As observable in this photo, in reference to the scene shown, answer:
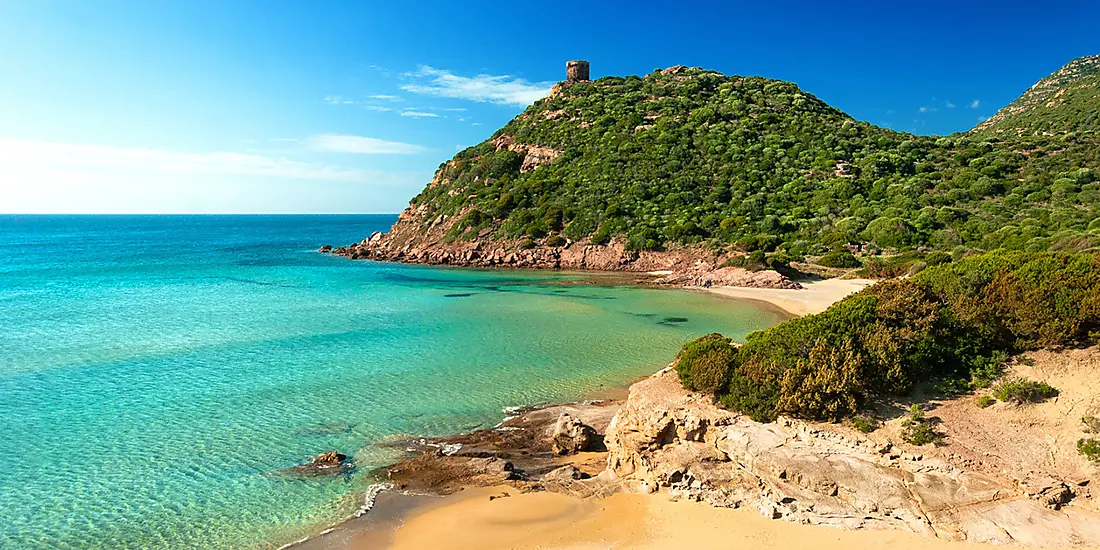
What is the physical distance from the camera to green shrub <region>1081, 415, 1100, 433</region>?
8.44 metres

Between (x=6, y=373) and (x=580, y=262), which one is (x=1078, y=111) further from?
(x=6, y=373)

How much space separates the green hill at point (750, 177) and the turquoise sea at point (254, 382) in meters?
16.7

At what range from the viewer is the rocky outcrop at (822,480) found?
25.4 ft

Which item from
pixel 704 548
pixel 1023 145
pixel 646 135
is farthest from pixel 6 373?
pixel 1023 145

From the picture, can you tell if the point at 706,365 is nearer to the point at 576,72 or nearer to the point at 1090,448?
the point at 1090,448

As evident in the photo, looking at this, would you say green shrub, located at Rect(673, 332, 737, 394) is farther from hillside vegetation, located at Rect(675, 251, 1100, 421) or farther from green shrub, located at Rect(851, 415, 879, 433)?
green shrub, located at Rect(851, 415, 879, 433)

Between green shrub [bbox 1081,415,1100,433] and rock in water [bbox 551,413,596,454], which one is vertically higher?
green shrub [bbox 1081,415,1100,433]

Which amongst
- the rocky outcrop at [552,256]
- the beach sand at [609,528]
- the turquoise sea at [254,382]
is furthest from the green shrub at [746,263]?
the beach sand at [609,528]

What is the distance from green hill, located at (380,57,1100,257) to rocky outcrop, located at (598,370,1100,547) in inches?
1146

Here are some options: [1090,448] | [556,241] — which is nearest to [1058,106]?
[556,241]

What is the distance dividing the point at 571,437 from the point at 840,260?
3240cm

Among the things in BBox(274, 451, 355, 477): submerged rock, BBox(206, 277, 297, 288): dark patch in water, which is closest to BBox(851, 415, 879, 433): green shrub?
BBox(274, 451, 355, 477): submerged rock

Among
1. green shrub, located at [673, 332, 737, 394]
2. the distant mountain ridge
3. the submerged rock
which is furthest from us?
the distant mountain ridge

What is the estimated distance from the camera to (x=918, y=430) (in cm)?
889
